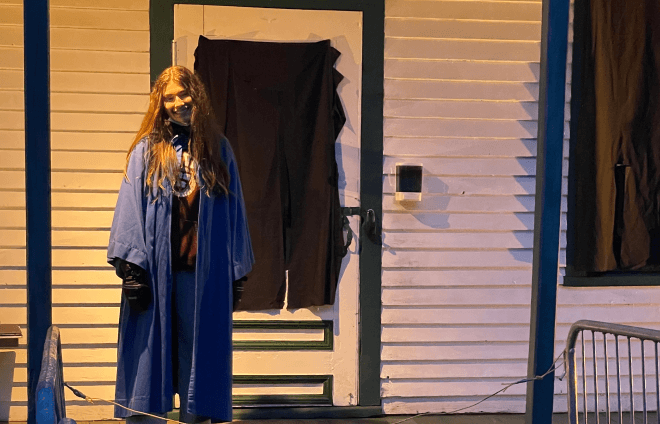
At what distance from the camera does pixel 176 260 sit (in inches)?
129

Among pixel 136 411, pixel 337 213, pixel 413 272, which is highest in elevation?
pixel 337 213

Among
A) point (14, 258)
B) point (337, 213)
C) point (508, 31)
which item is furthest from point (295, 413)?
point (508, 31)

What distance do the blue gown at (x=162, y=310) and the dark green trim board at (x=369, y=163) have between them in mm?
1591

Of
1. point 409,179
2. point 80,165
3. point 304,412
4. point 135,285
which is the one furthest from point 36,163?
point 304,412

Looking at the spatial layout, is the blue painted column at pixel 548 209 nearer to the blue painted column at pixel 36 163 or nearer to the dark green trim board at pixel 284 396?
the dark green trim board at pixel 284 396

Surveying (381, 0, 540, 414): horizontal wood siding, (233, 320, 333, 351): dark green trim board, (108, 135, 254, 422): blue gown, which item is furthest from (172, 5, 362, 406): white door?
(108, 135, 254, 422): blue gown

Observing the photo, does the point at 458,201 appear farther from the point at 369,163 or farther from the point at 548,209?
the point at 548,209

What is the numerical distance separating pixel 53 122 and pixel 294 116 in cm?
157

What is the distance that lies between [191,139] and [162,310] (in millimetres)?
814

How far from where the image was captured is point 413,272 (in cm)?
481

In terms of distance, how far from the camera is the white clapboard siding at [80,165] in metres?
4.52

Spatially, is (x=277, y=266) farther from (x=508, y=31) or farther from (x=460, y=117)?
(x=508, y=31)

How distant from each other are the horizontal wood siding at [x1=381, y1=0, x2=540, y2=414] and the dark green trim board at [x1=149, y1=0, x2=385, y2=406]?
0.20ft

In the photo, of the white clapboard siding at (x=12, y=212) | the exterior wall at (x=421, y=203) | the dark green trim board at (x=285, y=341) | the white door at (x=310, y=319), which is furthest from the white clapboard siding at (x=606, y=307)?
the white clapboard siding at (x=12, y=212)
